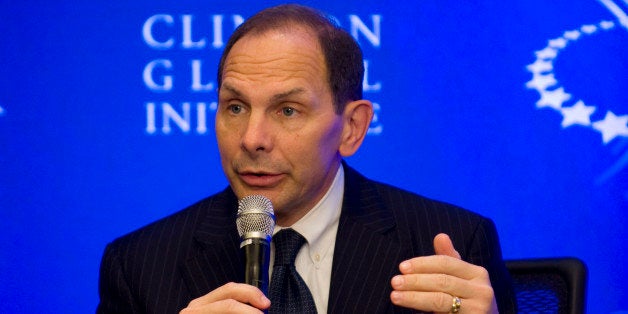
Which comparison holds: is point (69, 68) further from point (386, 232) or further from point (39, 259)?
point (386, 232)

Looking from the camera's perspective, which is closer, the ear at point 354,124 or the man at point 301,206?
the man at point 301,206

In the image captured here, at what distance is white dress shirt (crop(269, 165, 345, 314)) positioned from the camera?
2850mm

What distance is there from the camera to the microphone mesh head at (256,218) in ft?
7.02

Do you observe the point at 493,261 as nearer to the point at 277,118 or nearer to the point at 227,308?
the point at 277,118

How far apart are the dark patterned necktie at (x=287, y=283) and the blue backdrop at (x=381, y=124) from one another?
3.55 feet

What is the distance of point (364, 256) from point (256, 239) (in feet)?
2.71

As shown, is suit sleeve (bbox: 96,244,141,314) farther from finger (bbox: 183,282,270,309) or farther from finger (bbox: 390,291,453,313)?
finger (bbox: 390,291,453,313)

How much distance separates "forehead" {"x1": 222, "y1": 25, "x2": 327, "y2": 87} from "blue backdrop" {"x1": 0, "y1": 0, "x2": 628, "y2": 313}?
1.08 meters

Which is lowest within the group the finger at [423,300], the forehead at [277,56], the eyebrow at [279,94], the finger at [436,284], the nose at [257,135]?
the finger at [423,300]

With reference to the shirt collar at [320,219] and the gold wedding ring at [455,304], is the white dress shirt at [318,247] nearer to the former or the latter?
the shirt collar at [320,219]

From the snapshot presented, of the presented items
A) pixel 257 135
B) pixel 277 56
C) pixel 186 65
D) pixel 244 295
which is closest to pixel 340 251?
pixel 257 135

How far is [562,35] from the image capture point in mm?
3896

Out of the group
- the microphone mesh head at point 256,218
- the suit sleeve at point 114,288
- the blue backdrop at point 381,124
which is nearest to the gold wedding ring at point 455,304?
the microphone mesh head at point 256,218

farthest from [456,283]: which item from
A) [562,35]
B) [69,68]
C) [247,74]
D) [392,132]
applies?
[69,68]
